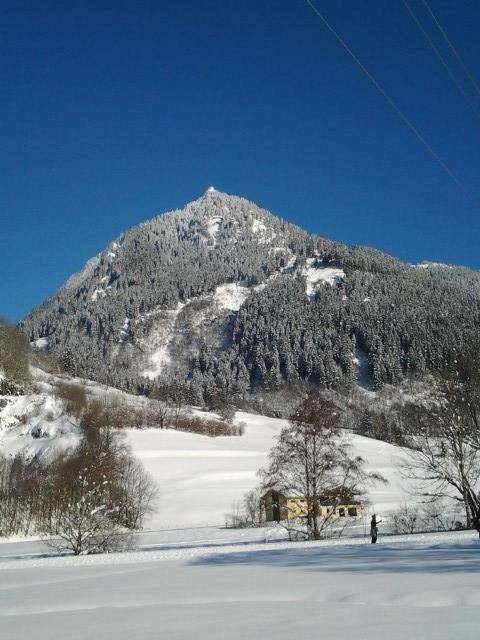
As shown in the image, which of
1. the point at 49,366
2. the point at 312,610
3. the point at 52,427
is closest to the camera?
the point at 312,610

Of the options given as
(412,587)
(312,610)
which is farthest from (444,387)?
(312,610)

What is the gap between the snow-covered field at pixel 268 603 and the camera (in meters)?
6.55

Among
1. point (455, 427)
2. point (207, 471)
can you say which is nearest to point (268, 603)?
point (455, 427)

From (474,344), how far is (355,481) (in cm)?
1106

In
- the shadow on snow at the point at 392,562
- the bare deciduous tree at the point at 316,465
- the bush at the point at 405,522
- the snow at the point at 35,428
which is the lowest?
the bush at the point at 405,522

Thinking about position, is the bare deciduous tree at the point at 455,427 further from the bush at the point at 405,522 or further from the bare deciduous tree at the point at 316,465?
the bush at the point at 405,522

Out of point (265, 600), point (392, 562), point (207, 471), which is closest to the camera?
point (265, 600)

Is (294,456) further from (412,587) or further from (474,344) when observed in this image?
(412,587)

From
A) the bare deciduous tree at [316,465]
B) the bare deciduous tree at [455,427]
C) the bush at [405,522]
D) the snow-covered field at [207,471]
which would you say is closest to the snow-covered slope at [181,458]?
the snow-covered field at [207,471]

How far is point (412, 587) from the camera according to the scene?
9.01m


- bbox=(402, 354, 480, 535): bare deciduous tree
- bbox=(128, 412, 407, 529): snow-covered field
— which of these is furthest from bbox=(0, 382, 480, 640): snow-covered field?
bbox=(128, 412, 407, 529): snow-covered field

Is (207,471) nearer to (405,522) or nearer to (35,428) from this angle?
(35,428)

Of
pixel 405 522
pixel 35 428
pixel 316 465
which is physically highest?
pixel 35 428

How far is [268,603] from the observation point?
866cm
